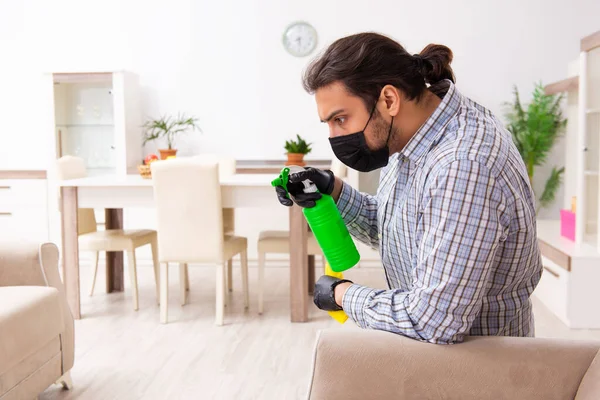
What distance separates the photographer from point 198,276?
4.98m

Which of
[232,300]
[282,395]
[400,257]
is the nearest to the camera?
[400,257]

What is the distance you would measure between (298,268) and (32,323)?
1.63 m

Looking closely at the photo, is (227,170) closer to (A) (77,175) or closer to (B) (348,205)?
(A) (77,175)

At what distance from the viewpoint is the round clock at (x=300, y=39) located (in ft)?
17.9

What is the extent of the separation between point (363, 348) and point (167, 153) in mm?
3822

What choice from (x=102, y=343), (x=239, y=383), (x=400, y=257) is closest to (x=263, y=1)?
(x=102, y=343)

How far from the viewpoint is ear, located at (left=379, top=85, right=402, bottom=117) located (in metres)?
1.31

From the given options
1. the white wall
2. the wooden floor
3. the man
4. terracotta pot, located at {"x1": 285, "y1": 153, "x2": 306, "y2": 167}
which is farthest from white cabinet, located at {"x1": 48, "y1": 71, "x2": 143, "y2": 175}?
the man

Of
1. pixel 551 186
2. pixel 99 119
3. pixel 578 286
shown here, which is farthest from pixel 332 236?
pixel 99 119

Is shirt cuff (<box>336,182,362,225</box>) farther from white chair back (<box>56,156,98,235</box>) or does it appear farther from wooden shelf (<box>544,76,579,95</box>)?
wooden shelf (<box>544,76,579,95</box>)

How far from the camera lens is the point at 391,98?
52.1 inches

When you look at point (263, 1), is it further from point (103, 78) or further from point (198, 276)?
point (198, 276)

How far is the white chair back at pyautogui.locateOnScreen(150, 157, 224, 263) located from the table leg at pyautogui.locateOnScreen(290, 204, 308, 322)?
382mm

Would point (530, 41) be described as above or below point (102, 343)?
above
